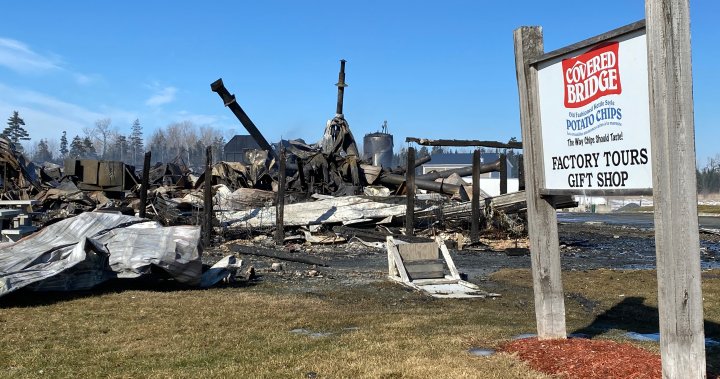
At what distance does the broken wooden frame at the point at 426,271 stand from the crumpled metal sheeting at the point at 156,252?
3.48 metres

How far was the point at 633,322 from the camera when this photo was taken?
27.6 ft

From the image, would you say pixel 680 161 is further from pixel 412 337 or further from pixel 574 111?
pixel 412 337

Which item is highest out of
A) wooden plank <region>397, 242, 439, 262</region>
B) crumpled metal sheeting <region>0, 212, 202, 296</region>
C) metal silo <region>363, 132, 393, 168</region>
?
metal silo <region>363, 132, 393, 168</region>

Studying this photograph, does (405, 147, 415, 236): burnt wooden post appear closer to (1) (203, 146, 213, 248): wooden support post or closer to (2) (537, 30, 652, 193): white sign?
(1) (203, 146, 213, 248): wooden support post

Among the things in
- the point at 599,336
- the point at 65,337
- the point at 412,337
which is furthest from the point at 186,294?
the point at 599,336

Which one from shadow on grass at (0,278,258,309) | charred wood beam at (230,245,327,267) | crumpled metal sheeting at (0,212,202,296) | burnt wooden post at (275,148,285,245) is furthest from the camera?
burnt wooden post at (275,148,285,245)

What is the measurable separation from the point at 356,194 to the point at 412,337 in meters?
17.3

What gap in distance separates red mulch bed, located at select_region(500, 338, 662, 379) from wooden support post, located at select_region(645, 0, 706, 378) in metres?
0.57

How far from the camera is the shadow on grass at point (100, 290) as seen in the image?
9148mm

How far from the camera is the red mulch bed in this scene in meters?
4.76

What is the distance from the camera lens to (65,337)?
23.2 feet

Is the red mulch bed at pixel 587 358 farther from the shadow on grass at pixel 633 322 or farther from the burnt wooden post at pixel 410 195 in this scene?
the burnt wooden post at pixel 410 195

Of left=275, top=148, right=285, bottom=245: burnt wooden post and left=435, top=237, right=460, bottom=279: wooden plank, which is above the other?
left=275, top=148, right=285, bottom=245: burnt wooden post

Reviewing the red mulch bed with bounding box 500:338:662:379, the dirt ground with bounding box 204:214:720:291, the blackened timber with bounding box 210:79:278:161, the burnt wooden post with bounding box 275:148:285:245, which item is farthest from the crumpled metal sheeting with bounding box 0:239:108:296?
the blackened timber with bounding box 210:79:278:161
